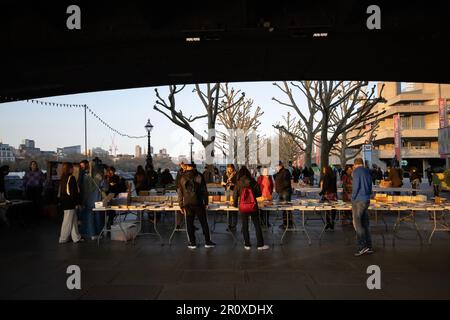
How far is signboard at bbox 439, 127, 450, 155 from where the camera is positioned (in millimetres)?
27670

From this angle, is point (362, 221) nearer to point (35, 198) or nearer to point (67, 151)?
point (35, 198)

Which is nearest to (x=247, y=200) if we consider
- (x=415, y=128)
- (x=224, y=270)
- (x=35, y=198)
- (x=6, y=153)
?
(x=224, y=270)

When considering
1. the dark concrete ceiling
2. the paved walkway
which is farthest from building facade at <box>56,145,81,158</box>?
the paved walkway

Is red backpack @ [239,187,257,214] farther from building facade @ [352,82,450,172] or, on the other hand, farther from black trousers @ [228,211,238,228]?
building facade @ [352,82,450,172]

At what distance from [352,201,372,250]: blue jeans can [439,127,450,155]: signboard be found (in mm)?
21968

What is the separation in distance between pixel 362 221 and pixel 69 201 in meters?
6.42

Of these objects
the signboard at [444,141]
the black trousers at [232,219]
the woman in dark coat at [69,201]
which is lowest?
the black trousers at [232,219]

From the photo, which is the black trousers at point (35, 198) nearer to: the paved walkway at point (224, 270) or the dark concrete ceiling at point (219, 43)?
the dark concrete ceiling at point (219, 43)

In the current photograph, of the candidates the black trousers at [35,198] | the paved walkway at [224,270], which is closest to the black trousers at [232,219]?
the paved walkway at [224,270]

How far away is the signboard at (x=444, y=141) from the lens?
2767cm

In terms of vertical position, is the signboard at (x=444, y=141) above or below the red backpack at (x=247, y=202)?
above

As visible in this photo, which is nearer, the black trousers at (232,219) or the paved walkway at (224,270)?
the paved walkway at (224,270)

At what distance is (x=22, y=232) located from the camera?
1218 cm

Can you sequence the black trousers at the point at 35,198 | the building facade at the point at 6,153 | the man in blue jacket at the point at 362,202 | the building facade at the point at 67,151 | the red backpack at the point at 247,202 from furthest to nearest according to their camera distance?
the building facade at the point at 67,151
the building facade at the point at 6,153
the black trousers at the point at 35,198
the red backpack at the point at 247,202
the man in blue jacket at the point at 362,202
